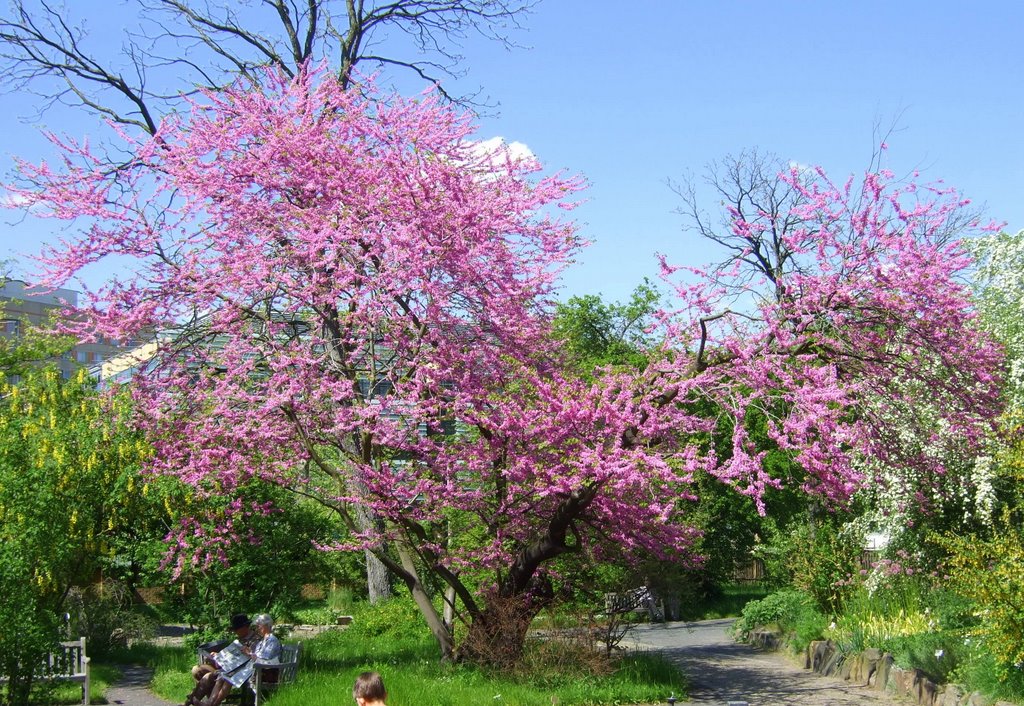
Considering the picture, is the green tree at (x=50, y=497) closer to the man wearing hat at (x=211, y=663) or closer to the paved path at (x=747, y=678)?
the man wearing hat at (x=211, y=663)

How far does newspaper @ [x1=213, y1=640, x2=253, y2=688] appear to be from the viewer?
11062 millimetres

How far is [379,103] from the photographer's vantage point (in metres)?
14.0

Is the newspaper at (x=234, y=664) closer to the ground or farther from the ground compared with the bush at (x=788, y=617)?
farther from the ground

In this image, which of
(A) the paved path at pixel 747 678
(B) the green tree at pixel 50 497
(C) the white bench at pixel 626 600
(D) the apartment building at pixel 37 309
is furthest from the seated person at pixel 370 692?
(D) the apartment building at pixel 37 309

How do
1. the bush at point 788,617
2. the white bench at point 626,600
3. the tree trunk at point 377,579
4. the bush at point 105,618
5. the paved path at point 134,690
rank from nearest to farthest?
1. the paved path at point 134,690
2. the white bench at point 626,600
3. the bush at point 788,617
4. the bush at point 105,618
5. the tree trunk at point 377,579

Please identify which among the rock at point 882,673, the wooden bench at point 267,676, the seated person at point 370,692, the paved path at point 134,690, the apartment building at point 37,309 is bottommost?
the paved path at point 134,690

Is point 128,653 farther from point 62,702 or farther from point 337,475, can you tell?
point 337,475

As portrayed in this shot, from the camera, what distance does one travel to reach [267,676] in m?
12.1

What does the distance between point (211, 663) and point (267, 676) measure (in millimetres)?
733

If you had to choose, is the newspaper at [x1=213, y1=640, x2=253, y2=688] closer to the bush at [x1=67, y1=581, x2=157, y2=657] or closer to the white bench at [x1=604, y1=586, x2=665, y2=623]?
the white bench at [x1=604, y1=586, x2=665, y2=623]

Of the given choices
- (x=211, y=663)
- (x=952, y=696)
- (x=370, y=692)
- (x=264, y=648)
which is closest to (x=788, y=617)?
(x=952, y=696)

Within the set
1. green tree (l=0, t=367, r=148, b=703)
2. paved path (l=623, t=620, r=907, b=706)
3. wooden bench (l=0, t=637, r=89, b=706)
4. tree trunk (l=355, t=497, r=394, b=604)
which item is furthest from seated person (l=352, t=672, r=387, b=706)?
tree trunk (l=355, t=497, r=394, b=604)

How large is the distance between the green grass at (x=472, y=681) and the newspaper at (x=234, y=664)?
1.90ft

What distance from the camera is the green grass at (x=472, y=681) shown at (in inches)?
462
